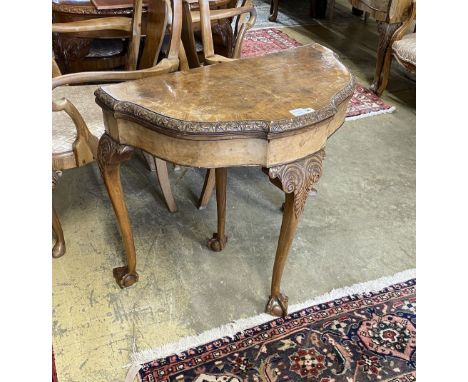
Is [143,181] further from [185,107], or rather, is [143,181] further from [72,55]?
[185,107]

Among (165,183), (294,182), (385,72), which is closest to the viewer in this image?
(294,182)

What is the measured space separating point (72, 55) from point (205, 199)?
106 cm

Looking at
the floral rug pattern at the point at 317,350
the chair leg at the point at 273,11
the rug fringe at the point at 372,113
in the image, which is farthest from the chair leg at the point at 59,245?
the chair leg at the point at 273,11

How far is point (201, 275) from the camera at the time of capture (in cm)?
188

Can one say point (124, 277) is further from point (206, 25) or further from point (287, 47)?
point (287, 47)

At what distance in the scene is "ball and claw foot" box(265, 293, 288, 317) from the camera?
1699mm

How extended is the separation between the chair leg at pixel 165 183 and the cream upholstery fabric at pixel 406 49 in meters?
1.86

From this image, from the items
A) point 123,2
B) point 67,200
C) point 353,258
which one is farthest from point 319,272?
point 123,2

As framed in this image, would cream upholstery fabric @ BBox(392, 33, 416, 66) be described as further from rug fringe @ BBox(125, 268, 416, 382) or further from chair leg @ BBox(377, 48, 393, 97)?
rug fringe @ BBox(125, 268, 416, 382)

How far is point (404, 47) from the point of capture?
3.07 meters

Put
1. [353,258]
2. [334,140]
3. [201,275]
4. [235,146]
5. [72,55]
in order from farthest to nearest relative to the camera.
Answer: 1. [334,140]
2. [72,55]
3. [353,258]
4. [201,275]
5. [235,146]

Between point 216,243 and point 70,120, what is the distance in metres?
0.77

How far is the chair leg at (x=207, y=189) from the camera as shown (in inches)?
85.4

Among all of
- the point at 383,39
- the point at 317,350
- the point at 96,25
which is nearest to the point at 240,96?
the point at 317,350
